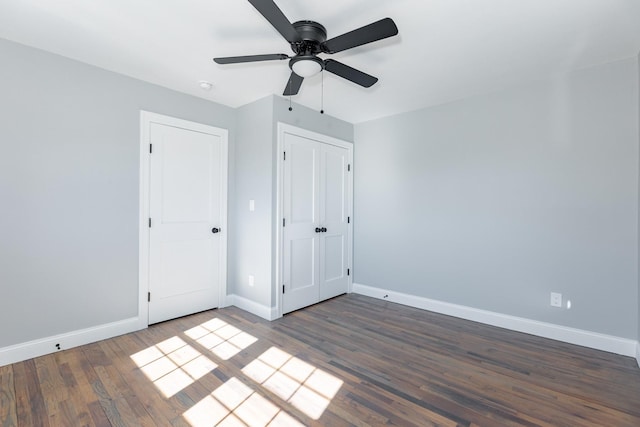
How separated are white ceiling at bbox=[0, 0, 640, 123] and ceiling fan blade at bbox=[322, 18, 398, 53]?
0.85ft

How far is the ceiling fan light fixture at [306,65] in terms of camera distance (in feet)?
6.24

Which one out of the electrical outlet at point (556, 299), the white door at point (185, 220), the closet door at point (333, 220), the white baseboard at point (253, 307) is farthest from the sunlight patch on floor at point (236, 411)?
the electrical outlet at point (556, 299)

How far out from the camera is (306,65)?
1.96 metres

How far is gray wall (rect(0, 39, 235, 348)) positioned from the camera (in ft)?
7.43

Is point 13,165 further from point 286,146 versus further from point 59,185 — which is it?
point 286,146

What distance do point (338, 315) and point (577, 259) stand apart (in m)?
2.34

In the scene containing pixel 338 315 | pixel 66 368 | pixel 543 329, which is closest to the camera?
pixel 66 368

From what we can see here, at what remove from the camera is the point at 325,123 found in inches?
151

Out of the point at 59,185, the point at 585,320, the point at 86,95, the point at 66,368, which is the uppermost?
the point at 86,95

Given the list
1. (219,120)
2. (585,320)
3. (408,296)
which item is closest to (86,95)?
(219,120)

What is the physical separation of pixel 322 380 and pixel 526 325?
216cm

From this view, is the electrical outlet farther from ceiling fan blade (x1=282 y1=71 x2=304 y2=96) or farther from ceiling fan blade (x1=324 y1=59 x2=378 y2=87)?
ceiling fan blade (x1=282 y1=71 x2=304 y2=96)

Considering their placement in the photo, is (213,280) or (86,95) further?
(213,280)

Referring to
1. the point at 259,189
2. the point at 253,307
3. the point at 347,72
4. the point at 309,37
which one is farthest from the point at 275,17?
the point at 253,307
